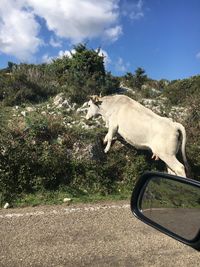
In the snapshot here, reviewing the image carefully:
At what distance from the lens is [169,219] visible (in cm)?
361

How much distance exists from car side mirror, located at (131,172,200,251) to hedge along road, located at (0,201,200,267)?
3.23m

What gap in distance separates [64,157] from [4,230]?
11.3 feet

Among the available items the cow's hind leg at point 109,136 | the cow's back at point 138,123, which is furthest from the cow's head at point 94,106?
the cow's hind leg at point 109,136

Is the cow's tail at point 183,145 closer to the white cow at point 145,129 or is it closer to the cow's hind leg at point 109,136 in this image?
the white cow at point 145,129

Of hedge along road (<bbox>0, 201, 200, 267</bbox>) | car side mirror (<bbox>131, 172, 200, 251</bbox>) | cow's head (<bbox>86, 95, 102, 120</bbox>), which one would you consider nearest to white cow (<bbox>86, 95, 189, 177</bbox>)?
cow's head (<bbox>86, 95, 102, 120</bbox>)

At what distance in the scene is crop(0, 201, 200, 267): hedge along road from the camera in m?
7.06

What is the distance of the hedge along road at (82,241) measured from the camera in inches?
278

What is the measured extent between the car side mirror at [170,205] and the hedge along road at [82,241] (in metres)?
3.23

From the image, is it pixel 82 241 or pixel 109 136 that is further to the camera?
pixel 109 136

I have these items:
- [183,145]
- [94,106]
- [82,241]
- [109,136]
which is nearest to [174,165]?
[183,145]

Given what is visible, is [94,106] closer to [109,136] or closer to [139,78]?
[109,136]

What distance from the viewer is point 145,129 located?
460 inches

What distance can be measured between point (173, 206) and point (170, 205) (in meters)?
0.05

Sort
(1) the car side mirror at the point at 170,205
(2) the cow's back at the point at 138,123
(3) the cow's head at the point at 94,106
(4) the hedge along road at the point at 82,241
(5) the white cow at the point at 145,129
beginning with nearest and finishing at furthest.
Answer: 1. (1) the car side mirror at the point at 170,205
2. (4) the hedge along road at the point at 82,241
3. (5) the white cow at the point at 145,129
4. (2) the cow's back at the point at 138,123
5. (3) the cow's head at the point at 94,106
